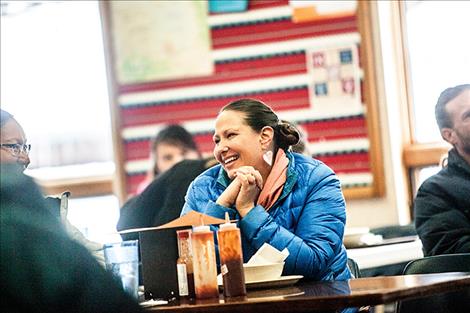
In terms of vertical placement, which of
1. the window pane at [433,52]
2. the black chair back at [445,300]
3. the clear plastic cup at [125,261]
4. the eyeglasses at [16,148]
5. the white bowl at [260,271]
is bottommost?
the black chair back at [445,300]

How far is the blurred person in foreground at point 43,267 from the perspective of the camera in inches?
70.6

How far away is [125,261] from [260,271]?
1.37 ft

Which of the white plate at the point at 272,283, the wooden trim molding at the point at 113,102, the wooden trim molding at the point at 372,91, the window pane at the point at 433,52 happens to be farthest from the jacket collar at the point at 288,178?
the wooden trim molding at the point at 113,102

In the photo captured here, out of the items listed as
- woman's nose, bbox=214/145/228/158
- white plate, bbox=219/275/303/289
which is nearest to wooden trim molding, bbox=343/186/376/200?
woman's nose, bbox=214/145/228/158

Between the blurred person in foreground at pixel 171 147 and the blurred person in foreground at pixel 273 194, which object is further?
the blurred person in foreground at pixel 171 147

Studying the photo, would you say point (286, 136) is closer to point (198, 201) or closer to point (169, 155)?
point (198, 201)

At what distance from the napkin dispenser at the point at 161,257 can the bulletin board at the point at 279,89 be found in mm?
3477

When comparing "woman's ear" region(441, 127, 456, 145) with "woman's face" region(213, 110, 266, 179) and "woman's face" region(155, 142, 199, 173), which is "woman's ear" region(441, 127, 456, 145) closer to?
"woman's face" region(213, 110, 266, 179)

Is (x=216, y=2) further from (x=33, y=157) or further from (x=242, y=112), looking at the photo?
(x=242, y=112)

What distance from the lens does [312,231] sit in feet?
12.8

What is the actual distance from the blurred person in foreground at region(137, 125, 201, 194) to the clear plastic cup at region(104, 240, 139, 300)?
337 centimetres

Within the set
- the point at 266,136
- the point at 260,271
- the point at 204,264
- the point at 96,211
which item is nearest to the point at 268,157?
the point at 266,136

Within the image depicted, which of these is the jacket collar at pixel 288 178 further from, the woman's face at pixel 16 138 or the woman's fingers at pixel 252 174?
the woman's face at pixel 16 138

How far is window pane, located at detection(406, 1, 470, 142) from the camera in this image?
22.5ft
